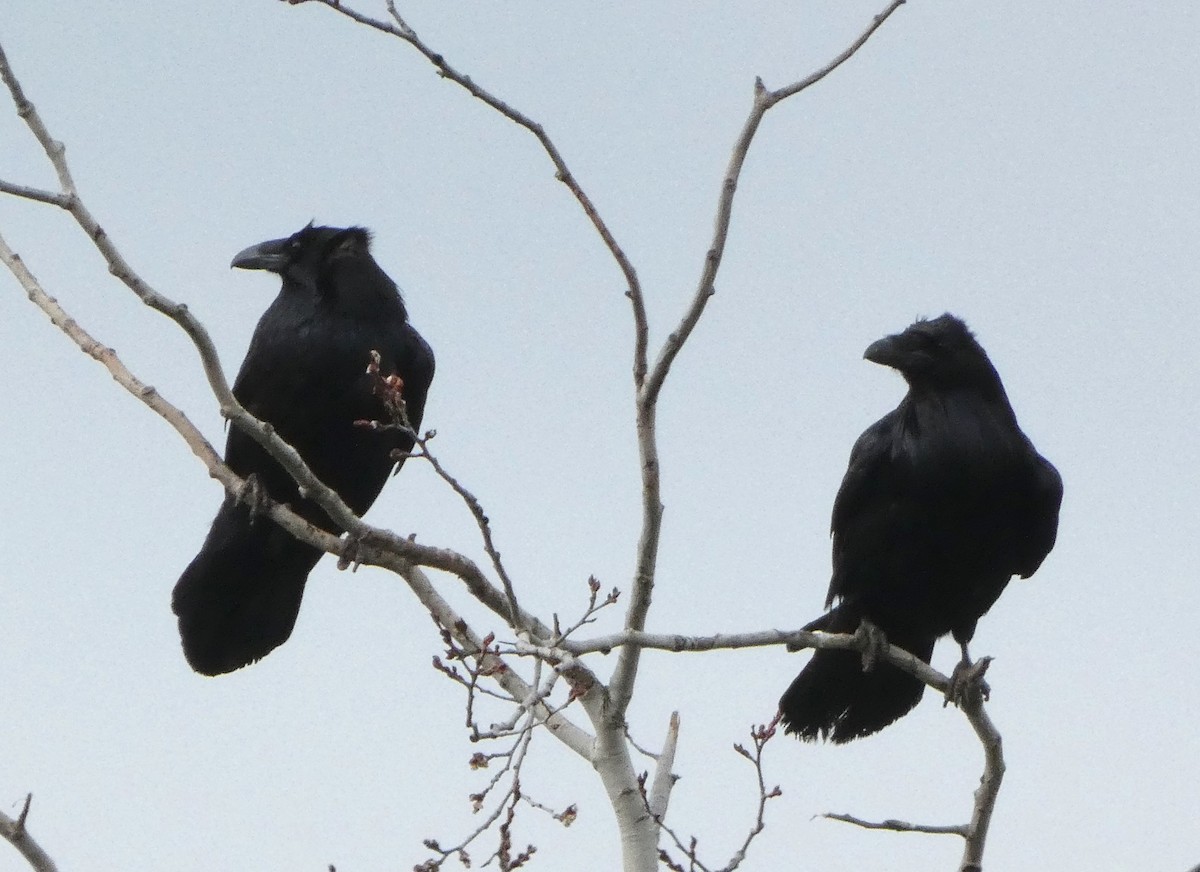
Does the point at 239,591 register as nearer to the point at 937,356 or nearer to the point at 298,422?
the point at 298,422

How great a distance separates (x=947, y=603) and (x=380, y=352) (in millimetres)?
2554

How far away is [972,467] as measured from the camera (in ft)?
21.1

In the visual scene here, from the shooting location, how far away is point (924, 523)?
21.2 feet

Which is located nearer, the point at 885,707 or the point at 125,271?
the point at 125,271

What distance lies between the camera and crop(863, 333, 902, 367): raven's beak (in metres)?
6.82

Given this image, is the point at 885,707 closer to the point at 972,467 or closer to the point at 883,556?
the point at 883,556

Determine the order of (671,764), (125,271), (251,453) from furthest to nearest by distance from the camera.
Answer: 1. (251,453)
2. (671,764)
3. (125,271)

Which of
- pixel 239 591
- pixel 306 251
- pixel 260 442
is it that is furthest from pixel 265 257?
pixel 260 442

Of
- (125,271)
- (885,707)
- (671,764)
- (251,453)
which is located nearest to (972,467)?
(885,707)

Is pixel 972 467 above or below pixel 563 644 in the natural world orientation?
above

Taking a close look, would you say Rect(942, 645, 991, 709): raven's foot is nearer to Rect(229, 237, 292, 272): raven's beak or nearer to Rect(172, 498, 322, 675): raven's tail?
Rect(172, 498, 322, 675): raven's tail

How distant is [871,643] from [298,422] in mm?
2433

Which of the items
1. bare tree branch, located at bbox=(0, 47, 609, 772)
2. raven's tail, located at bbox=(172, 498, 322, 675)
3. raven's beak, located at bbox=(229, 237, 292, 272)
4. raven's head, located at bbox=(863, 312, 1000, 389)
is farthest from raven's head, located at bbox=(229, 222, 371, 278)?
raven's head, located at bbox=(863, 312, 1000, 389)

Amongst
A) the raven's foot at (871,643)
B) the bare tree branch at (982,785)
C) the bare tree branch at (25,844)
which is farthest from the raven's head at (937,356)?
the bare tree branch at (25,844)
